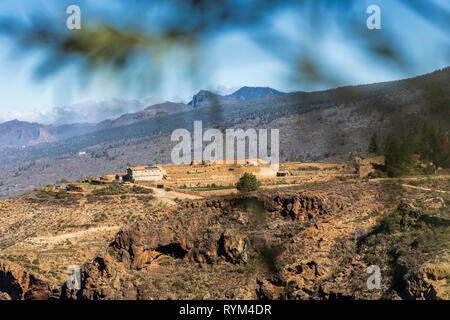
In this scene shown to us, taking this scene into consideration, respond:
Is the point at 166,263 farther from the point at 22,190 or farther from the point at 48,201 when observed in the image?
the point at 22,190

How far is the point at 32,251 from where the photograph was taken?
121 ft

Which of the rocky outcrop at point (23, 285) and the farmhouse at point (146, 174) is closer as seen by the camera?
the rocky outcrop at point (23, 285)

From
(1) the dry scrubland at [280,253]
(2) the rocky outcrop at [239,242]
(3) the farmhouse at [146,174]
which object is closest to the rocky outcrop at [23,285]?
(1) the dry scrubland at [280,253]

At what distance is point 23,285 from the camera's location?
29.5 meters

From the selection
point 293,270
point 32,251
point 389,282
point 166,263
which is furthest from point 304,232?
point 32,251

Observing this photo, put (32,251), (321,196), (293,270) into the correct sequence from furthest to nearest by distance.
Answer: (32,251) < (321,196) < (293,270)

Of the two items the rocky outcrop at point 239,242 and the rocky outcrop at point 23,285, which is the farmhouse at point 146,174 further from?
the rocky outcrop at point 239,242

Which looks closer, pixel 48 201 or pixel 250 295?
pixel 250 295

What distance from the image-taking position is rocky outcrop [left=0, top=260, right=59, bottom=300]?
2878 cm

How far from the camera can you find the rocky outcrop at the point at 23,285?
2878 centimetres

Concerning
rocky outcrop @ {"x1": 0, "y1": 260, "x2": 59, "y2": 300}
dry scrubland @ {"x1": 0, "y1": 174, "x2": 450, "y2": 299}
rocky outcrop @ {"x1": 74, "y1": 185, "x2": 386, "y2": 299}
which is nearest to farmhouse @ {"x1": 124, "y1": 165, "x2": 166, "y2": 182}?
dry scrubland @ {"x1": 0, "y1": 174, "x2": 450, "y2": 299}

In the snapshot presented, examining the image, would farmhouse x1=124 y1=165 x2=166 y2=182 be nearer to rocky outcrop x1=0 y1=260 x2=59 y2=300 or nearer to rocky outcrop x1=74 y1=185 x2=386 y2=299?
rocky outcrop x1=0 y1=260 x2=59 y2=300

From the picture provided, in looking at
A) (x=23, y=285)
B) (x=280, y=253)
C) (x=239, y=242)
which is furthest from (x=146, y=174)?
(x=280, y=253)

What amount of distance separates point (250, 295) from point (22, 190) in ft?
636
